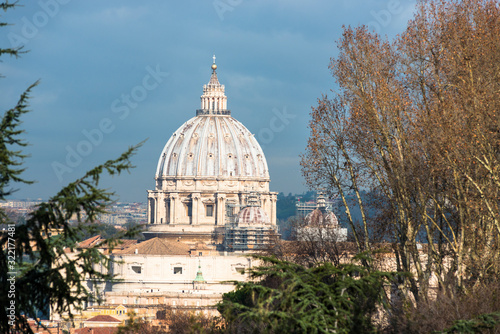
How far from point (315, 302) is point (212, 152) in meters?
148

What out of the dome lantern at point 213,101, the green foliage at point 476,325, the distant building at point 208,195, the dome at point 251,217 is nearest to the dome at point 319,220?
the distant building at point 208,195

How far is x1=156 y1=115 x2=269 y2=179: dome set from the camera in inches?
6590

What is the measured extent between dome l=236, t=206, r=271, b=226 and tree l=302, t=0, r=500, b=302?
104 m

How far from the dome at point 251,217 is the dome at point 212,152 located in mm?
23995

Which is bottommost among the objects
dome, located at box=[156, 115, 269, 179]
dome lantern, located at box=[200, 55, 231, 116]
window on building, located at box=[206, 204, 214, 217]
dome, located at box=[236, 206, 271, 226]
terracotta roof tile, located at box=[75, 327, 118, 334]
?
terracotta roof tile, located at box=[75, 327, 118, 334]

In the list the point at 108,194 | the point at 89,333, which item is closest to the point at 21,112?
the point at 108,194

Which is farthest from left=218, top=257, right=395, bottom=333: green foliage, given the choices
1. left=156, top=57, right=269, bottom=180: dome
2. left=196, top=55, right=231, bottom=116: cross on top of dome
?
left=196, top=55, right=231, bottom=116: cross on top of dome

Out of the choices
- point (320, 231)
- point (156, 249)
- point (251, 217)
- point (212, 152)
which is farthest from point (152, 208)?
point (320, 231)

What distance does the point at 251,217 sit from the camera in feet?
462

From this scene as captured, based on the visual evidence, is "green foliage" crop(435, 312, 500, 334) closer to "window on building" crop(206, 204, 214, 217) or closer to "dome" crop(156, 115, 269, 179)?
"window on building" crop(206, 204, 214, 217)

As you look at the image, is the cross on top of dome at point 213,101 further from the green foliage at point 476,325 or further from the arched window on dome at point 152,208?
the green foliage at point 476,325

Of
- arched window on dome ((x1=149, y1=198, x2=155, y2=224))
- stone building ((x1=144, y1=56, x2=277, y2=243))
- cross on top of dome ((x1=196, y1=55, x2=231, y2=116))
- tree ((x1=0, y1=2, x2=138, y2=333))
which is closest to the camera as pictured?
tree ((x1=0, y1=2, x2=138, y2=333))

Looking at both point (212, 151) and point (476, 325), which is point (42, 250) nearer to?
point (476, 325)

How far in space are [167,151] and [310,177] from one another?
136673 millimetres
